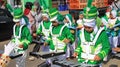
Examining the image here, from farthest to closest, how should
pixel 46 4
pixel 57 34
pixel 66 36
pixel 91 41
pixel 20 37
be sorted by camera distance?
pixel 46 4 < pixel 57 34 < pixel 66 36 < pixel 20 37 < pixel 91 41

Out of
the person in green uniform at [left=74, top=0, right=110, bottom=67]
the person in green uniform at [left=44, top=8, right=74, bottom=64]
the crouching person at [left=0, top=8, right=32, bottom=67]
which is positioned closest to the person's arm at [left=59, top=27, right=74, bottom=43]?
the person in green uniform at [left=44, top=8, right=74, bottom=64]

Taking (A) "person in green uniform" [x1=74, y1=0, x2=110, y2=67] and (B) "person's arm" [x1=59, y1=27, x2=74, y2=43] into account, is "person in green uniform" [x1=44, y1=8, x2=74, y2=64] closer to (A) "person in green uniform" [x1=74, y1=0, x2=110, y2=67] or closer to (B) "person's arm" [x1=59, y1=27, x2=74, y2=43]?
(B) "person's arm" [x1=59, y1=27, x2=74, y2=43]

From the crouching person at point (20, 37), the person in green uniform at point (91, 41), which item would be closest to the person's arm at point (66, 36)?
the crouching person at point (20, 37)

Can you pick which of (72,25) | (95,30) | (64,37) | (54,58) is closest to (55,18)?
(64,37)

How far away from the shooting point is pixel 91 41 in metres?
5.41

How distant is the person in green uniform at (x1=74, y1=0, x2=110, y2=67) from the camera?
5.28 m

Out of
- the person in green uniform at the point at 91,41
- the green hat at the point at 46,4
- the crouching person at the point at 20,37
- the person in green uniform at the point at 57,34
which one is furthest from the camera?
the green hat at the point at 46,4

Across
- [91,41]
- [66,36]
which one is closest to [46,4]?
[66,36]

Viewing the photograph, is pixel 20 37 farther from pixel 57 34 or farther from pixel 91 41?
pixel 91 41

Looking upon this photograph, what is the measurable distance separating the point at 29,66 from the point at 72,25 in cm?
193

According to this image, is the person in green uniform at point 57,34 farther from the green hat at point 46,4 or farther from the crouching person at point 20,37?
the green hat at point 46,4

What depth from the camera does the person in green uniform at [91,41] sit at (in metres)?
5.28

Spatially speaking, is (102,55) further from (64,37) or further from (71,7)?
(71,7)

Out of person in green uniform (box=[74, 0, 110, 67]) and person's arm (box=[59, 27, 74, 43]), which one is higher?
person in green uniform (box=[74, 0, 110, 67])
